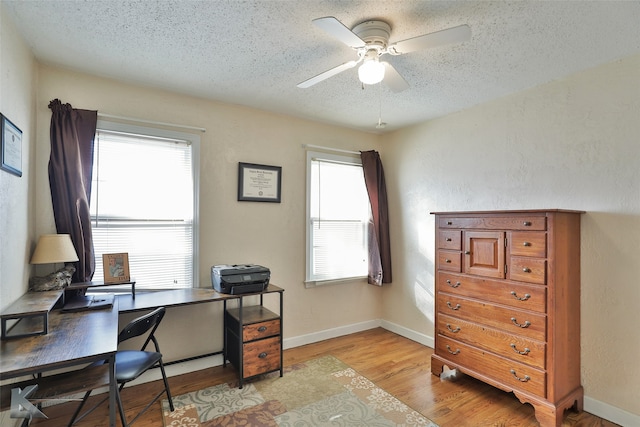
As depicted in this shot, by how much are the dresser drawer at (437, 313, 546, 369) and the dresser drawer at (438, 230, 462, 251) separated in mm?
607

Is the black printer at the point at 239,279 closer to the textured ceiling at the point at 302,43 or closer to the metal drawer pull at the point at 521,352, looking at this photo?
the textured ceiling at the point at 302,43

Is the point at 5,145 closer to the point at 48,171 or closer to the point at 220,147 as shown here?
the point at 48,171

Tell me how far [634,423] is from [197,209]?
11.9ft

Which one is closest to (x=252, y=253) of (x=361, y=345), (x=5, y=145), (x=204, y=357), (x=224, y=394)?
(x=204, y=357)

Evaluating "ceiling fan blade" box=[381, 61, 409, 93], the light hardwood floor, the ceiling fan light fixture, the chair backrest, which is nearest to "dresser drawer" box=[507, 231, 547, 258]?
the light hardwood floor

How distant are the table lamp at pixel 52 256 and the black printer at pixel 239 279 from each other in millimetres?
1005

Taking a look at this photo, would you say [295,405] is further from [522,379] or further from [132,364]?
[522,379]

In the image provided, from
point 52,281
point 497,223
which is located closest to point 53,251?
point 52,281

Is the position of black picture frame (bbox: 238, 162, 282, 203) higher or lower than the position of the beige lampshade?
higher

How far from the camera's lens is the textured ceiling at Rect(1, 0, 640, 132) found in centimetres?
174

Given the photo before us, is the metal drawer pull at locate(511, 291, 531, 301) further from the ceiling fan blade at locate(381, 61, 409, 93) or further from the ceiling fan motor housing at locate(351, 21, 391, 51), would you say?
the ceiling fan motor housing at locate(351, 21, 391, 51)

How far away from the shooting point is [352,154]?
3977mm

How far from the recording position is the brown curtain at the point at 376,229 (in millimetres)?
3961

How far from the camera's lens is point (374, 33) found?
1.86 m
